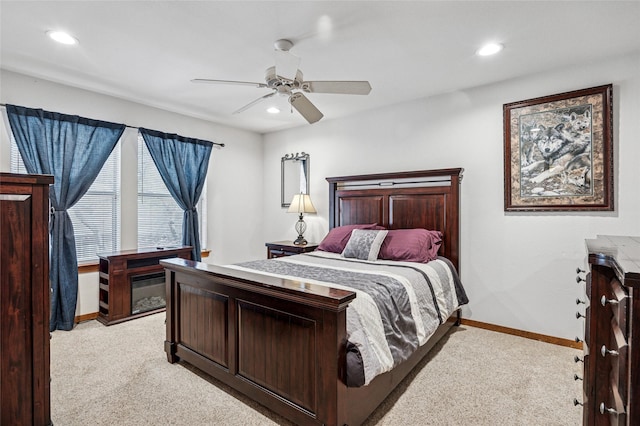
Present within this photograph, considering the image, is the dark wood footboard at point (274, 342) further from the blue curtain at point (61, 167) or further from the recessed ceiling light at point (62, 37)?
the recessed ceiling light at point (62, 37)

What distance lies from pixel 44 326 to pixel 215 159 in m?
3.77

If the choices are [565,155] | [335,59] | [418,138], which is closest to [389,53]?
[335,59]

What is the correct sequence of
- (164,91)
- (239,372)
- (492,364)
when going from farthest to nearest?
(164,91) < (492,364) < (239,372)

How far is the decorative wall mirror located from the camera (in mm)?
5129

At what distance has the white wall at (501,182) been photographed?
279 cm

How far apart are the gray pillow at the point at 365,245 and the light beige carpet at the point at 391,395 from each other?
1.08 meters

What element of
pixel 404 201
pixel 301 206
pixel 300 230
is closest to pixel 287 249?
pixel 300 230

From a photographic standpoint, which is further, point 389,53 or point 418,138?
point 418,138

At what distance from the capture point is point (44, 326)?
1.53 meters

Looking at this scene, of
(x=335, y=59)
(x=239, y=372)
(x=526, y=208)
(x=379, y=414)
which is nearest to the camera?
(x=379, y=414)

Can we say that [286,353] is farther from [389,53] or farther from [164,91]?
[164,91]

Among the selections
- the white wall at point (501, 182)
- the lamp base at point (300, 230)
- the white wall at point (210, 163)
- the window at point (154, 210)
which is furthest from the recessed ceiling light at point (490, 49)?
the window at point (154, 210)

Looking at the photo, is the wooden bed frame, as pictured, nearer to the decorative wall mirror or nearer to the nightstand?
the nightstand

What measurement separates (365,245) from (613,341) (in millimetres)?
2293
